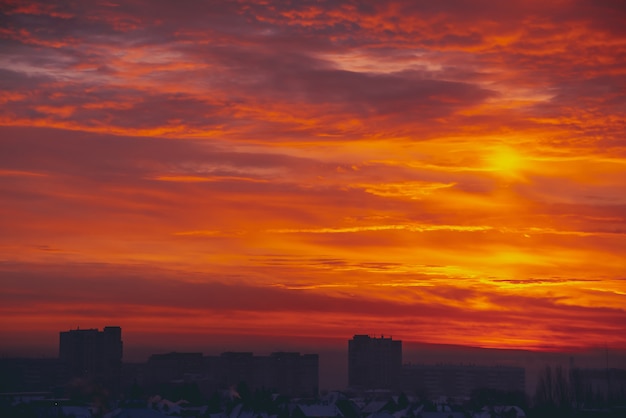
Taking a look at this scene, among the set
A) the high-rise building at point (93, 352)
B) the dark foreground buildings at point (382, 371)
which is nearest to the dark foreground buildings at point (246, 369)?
the high-rise building at point (93, 352)

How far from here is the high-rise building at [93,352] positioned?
150250mm

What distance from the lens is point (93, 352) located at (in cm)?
15538

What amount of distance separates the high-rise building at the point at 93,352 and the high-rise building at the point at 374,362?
38687mm

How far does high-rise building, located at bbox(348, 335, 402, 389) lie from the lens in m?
167

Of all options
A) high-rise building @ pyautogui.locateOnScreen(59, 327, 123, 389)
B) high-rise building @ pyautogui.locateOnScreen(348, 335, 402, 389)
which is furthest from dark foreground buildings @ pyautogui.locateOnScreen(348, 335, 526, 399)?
high-rise building @ pyautogui.locateOnScreen(59, 327, 123, 389)

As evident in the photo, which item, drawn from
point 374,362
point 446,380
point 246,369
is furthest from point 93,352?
point 446,380

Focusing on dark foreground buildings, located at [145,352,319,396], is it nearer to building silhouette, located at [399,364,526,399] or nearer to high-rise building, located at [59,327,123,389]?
high-rise building, located at [59,327,123,389]

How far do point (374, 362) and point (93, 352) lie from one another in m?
45.7

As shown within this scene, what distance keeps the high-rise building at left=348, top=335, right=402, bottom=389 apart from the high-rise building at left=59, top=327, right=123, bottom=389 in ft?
127

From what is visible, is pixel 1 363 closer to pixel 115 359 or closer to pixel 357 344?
pixel 115 359

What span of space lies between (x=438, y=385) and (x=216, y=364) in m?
49.0

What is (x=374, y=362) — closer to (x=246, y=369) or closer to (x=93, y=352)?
(x=246, y=369)

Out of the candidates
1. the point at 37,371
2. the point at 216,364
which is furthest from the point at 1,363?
the point at 216,364

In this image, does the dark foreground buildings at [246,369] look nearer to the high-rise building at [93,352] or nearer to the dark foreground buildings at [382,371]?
the high-rise building at [93,352]
